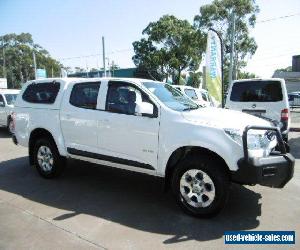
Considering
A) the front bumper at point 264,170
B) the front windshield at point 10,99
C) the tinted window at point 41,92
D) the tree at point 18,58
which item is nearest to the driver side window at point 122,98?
the tinted window at point 41,92

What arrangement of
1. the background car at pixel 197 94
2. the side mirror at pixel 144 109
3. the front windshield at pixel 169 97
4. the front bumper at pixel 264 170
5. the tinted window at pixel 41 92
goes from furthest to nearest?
the background car at pixel 197 94
the tinted window at pixel 41 92
the front windshield at pixel 169 97
the side mirror at pixel 144 109
the front bumper at pixel 264 170

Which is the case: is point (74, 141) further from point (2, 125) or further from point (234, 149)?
point (2, 125)

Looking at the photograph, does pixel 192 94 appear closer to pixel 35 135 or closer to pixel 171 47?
pixel 35 135

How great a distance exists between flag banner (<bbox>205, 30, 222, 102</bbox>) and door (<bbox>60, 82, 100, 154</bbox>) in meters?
9.52

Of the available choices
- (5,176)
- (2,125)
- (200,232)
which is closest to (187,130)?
(200,232)

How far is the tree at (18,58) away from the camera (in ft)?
260

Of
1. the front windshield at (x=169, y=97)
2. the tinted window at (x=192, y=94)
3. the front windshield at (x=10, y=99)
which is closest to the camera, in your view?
the front windshield at (x=169, y=97)

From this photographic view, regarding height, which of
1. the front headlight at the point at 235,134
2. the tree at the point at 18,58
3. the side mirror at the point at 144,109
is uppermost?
the tree at the point at 18,58

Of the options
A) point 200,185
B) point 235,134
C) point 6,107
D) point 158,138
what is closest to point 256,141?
point 235,134

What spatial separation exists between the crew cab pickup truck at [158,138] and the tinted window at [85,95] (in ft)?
0.06

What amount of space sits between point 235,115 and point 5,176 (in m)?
4.75

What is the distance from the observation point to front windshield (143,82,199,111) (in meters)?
5.23

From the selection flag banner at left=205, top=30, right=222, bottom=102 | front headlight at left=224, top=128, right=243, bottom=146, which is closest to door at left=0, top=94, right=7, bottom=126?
flag banner at left=205, top=30, right=222, bottom=102

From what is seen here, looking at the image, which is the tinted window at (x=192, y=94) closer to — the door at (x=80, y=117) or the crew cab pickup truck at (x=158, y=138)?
the crew cab pickup truck at (x=158, y=138)
